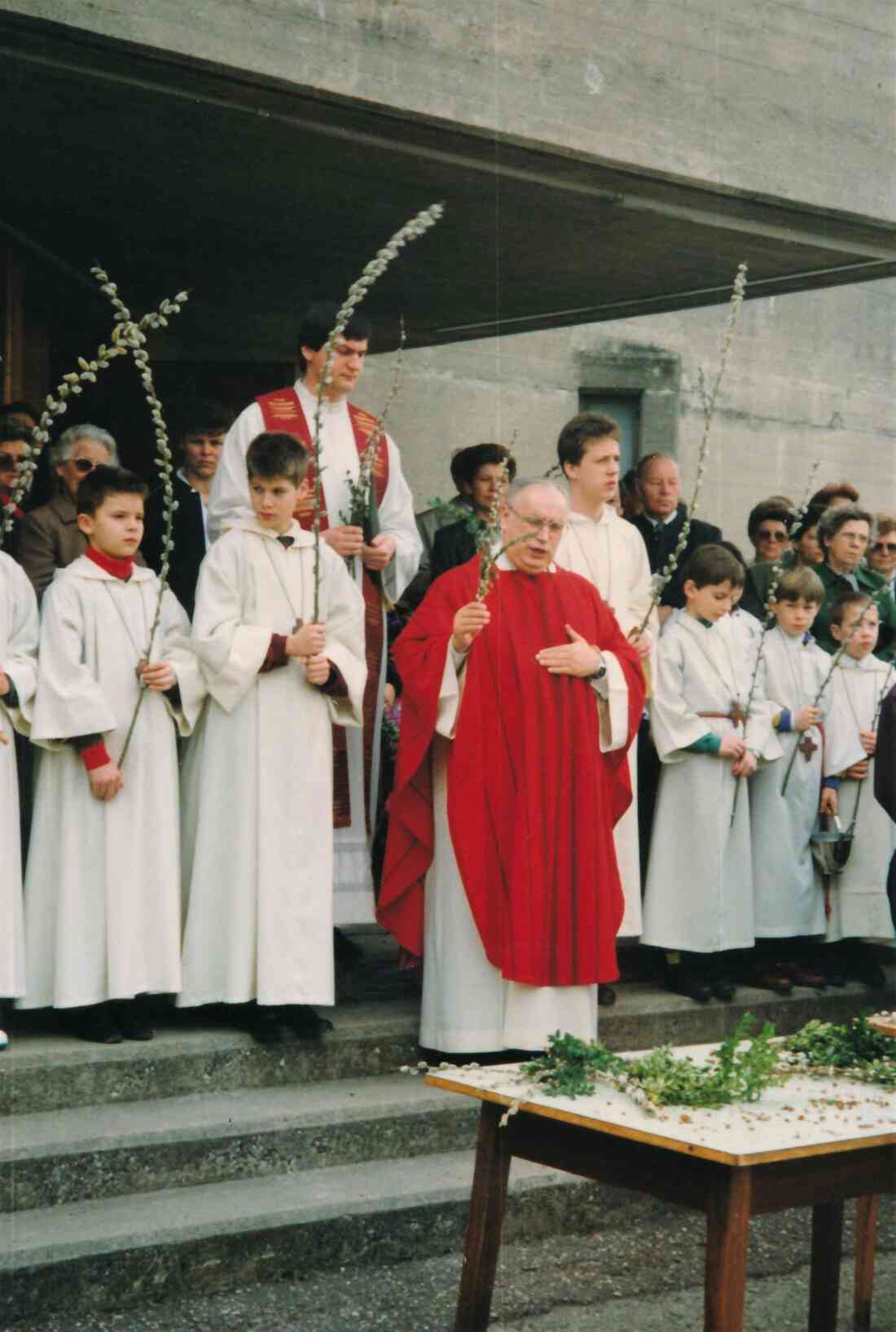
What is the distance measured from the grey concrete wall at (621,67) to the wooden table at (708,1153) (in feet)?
13.2

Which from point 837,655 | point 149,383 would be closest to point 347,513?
point 149,383

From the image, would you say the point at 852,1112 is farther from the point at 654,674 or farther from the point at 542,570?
the point at 654,674

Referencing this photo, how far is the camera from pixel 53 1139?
18.6 ft

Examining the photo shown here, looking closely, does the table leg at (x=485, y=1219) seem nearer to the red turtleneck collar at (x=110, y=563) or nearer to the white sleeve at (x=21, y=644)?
the white sleeve at (x=21, y=644)

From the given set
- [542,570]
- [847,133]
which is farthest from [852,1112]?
[847,133]

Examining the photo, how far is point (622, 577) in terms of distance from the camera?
7852mm

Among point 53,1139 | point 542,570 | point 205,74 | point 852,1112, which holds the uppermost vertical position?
point 205,74

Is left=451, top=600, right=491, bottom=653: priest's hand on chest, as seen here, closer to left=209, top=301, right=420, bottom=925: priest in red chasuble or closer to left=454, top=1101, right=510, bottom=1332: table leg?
left=209, top=301, right=420, bottom=925: priest in red chasuble

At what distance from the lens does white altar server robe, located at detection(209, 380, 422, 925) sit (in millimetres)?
7230

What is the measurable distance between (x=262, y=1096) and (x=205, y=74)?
3.64 meters

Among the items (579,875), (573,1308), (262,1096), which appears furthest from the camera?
(579,875)

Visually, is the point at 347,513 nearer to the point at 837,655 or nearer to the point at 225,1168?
the point at 837,655

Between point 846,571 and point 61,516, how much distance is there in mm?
3792

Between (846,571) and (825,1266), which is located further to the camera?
(846,571)
